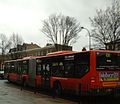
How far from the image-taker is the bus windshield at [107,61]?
1675 centimetres

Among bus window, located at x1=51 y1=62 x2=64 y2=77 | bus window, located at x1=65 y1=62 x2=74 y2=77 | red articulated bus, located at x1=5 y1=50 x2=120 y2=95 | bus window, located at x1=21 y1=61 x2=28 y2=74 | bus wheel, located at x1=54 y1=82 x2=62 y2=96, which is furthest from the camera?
bus window, located at x1=21 y1=61 x2=28 y2=74

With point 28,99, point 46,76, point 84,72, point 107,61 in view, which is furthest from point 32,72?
point 107,61

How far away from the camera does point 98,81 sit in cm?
1639

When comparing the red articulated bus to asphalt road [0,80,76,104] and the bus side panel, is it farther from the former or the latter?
the bus side panel

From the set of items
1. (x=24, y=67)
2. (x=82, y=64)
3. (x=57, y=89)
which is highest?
(x=82, y=64)

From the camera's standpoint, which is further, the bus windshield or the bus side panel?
the bus side panel

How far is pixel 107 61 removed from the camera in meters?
17.1

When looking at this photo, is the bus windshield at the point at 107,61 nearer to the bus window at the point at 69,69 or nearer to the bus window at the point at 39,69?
the bus window at the point at 69,69

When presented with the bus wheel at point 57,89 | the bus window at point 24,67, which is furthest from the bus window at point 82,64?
the bus window at point 24,67

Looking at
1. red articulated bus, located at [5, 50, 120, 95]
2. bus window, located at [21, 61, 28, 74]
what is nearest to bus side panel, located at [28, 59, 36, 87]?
bus window, located at [21, 61, 28, 74]

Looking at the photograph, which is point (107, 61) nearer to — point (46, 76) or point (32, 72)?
point (46, 76)

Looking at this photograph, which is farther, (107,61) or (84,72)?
(107,61)

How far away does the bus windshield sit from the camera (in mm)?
16750

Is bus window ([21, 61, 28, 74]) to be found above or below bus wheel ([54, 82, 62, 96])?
above
